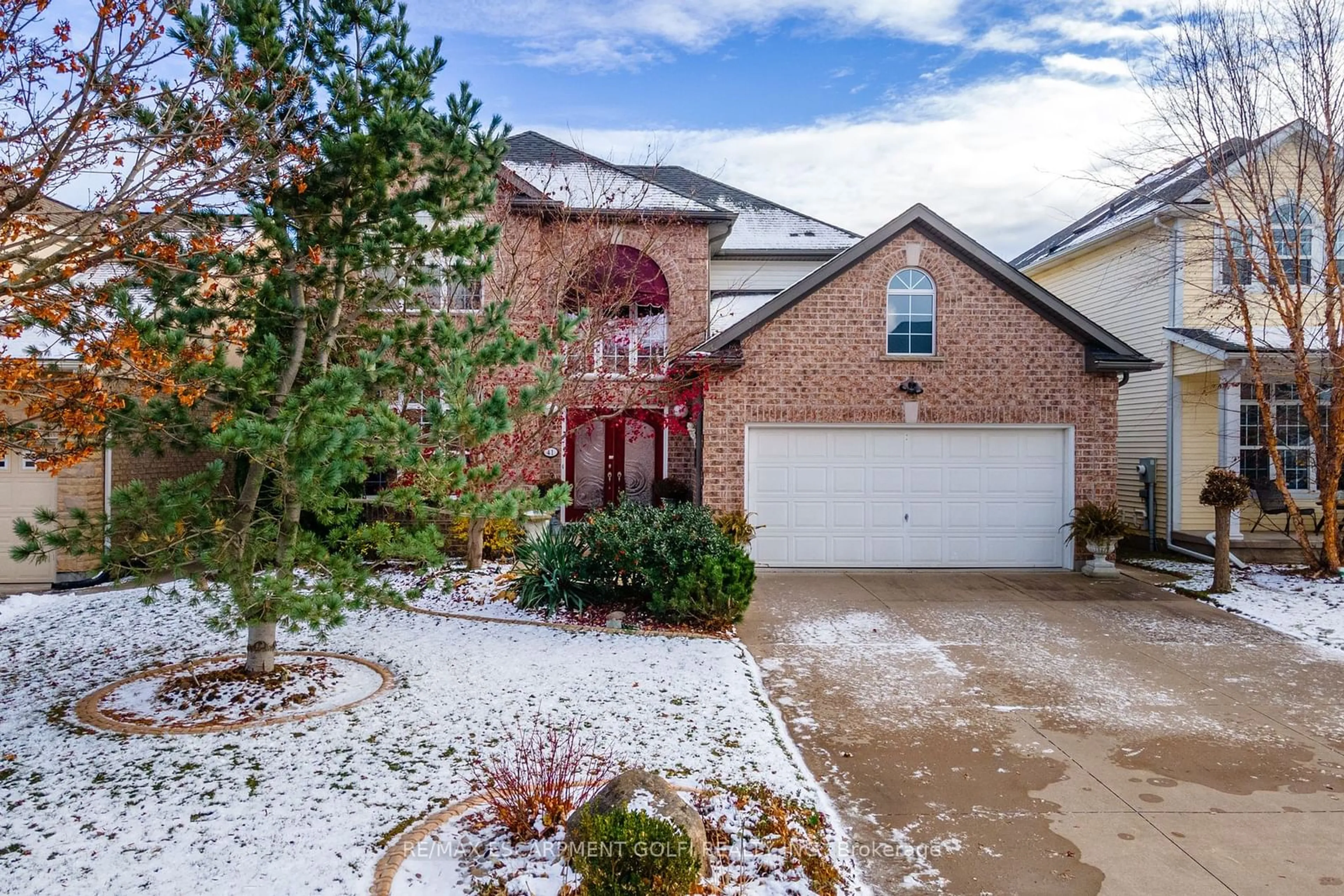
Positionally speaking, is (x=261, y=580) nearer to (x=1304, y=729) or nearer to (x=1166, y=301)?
(x=1304, y=729)

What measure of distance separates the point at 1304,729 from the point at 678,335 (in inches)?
420

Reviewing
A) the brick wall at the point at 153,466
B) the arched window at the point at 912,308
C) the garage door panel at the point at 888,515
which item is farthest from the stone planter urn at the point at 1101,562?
the brick wall at the point at 153,466

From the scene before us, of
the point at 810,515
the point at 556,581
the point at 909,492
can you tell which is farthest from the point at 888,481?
the point at 556,581

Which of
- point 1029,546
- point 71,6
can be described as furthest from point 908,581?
point 71,6

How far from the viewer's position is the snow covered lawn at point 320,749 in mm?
4105

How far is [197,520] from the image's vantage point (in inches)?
234

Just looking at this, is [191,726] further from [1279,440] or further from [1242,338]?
[1279,440]

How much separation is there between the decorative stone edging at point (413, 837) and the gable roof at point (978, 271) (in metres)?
8.42

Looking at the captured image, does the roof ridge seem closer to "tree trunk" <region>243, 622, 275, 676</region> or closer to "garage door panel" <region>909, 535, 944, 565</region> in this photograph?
"garage door panel" <region>909, 535, 944, 565</region>

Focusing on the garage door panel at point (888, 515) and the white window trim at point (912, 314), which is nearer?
the white window trim at point (912, 314)

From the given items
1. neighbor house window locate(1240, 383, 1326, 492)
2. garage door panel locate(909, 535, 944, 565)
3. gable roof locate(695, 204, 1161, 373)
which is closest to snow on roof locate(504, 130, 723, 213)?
gable roof locate(695, 204, 1161, 373)

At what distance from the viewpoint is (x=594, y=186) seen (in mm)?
15469

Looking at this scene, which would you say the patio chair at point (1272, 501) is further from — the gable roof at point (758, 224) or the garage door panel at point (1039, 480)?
the gable roof at point (758, 224)

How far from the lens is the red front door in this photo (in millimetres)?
17359
